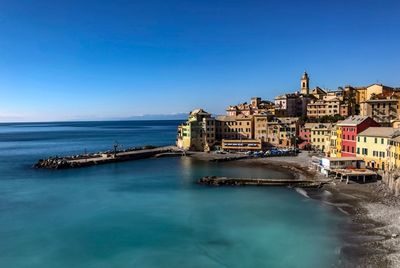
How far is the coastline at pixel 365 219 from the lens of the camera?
2461 centimetres

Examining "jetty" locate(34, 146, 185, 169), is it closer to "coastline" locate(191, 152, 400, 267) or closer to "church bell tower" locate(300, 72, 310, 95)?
"coastline" locate(191, 152, 400, 267)

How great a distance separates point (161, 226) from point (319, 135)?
5760 centimetres

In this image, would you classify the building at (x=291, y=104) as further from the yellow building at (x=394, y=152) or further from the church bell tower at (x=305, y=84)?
the yellow building at (x=394, y=152)

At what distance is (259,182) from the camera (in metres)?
50.2

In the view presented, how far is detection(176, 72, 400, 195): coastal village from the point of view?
165 ft

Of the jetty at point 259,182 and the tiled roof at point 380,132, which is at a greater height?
the tiled roof at point 380,132

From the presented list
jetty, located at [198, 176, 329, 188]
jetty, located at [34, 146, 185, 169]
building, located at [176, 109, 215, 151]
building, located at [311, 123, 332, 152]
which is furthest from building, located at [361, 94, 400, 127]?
jetty, located at [34, 146, 185, 169]

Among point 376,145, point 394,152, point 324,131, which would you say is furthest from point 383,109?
point 394,152

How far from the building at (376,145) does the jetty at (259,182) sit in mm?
8620

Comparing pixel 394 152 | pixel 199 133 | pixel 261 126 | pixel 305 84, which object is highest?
pixel 305 84

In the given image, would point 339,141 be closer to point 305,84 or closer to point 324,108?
point 324,108

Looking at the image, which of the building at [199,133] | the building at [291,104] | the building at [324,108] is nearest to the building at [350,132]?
the building at [199,133]

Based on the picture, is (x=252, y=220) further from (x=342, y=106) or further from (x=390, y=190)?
(x=342, y=106)

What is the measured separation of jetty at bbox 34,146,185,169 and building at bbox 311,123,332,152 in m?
30.8
